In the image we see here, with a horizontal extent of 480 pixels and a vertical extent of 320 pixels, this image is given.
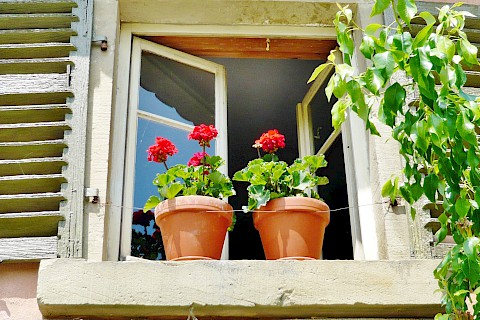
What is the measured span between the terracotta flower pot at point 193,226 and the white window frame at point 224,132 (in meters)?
0.35

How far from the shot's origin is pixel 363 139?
167 inches

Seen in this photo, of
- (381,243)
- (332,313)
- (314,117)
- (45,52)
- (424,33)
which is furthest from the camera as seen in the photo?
(314,117)

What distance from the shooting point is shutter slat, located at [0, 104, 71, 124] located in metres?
3.90

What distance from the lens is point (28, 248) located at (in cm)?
358

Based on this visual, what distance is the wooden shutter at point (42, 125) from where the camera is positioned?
3637mm

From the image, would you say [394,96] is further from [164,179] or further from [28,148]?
[28,148]

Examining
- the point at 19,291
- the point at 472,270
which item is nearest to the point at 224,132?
the point at 19,291

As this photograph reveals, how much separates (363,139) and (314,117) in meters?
0.88

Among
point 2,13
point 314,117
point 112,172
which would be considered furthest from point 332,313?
point 2,13

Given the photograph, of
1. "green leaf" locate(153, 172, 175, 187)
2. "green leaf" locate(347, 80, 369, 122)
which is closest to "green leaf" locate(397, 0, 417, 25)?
"green leaf" locate(347, 80, 369, 122)

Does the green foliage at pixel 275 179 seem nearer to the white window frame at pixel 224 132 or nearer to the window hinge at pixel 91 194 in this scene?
the white window frame at pixel 224 132

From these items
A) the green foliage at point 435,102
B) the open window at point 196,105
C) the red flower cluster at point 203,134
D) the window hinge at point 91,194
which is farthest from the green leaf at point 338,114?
the window hinge at point 91,194

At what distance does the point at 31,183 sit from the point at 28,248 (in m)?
0.32

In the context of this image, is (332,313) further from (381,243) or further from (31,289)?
(31,289)
